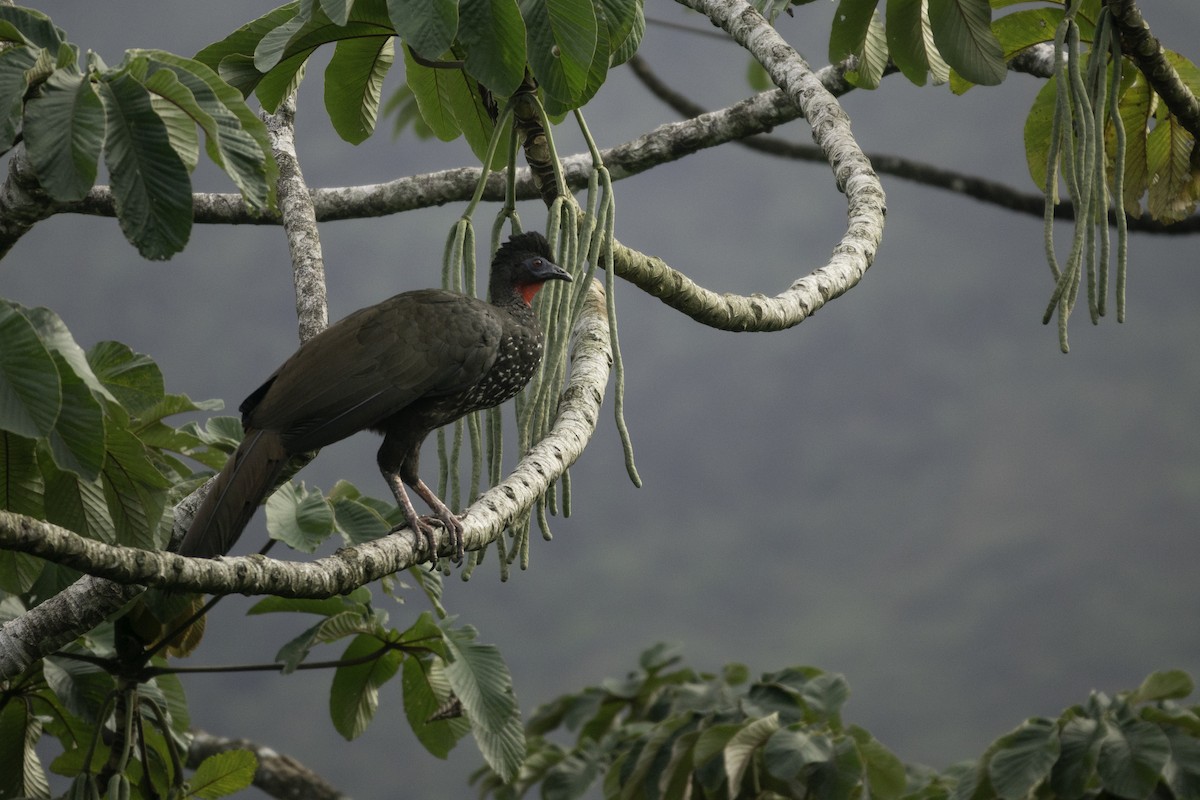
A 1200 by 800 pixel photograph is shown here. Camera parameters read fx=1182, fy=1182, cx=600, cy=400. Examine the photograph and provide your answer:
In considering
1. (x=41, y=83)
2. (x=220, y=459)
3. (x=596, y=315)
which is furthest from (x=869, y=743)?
(x=41, y=83)

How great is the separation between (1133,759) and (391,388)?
5.95 feet

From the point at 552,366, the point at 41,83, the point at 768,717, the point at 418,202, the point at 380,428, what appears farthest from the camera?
the point at 418,202

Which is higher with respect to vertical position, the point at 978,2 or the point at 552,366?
the point at 978,2

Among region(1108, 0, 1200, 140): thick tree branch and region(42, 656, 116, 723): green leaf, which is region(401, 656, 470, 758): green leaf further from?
region(1108, 0, 1200, 140): thick tree branch

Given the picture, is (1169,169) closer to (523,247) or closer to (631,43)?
(631,43)

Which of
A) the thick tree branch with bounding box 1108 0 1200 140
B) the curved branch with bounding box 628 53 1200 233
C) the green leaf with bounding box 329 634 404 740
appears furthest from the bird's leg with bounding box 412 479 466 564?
the curved branch with bounding box 628 53 1200 233

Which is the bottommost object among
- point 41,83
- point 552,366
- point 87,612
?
point 87,612

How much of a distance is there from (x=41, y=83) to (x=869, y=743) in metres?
2.43

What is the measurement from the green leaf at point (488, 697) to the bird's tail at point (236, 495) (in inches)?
24.9

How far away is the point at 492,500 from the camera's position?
87.0 inches

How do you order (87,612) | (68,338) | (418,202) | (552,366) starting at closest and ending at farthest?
(68,338)
(87,612)
(552,366)
(418,202)

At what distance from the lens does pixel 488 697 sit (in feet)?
8.86

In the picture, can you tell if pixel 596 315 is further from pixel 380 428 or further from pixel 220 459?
pixel 220 459

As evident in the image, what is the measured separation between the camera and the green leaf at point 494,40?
2.11m
